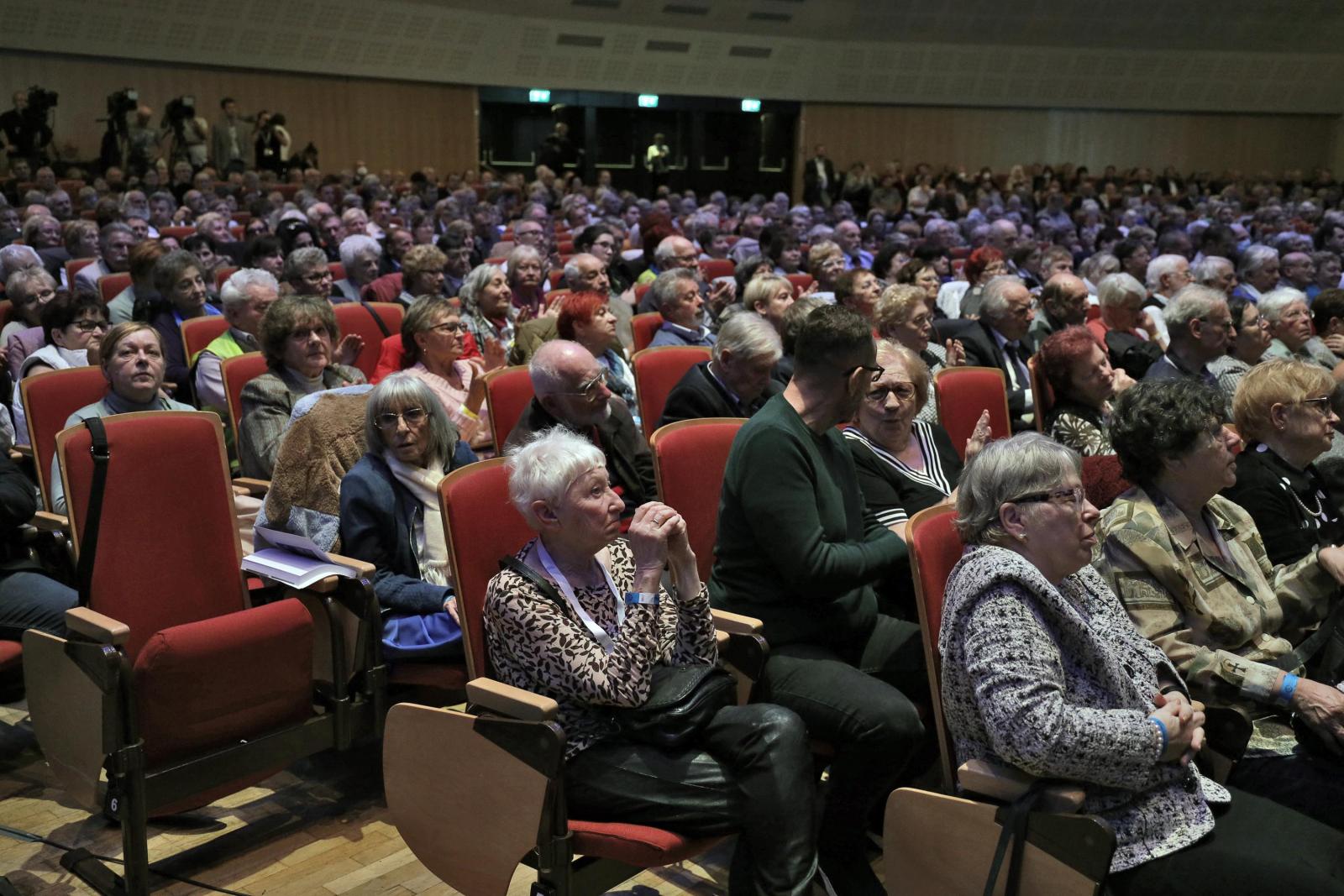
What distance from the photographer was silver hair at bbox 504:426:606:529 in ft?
7.57

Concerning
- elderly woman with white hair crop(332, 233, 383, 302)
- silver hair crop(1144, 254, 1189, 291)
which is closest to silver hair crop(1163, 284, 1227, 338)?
silver hair crop(1144, 254, 1189, 291)

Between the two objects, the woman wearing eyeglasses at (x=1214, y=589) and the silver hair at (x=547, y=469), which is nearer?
the silver hair at (x=547, y=469)

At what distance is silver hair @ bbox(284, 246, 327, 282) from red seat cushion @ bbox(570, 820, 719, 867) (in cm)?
432

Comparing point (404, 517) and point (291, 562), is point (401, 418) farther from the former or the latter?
point (291, 562)

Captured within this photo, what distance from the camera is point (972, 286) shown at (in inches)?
304

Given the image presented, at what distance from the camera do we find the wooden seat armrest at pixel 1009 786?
2.00 meters

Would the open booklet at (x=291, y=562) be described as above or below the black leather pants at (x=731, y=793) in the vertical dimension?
above

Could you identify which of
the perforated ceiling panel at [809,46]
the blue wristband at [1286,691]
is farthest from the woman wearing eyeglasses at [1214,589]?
the perforated ceiling panel at [809,46]

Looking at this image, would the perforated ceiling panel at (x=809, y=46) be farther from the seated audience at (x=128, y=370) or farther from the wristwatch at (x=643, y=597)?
the wristwatch at (x=643, y=597)

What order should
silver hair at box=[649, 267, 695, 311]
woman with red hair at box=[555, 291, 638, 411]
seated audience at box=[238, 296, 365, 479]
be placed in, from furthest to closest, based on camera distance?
silver hair at box=[649, 267, 695, 311] → woman with red hair at box=[555, 291, 638, 411] → seated audience at box=[238, 296, 365, 479]

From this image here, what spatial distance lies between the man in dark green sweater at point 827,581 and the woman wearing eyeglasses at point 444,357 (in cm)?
168

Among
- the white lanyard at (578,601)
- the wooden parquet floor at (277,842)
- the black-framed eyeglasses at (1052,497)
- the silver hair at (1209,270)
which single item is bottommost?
the wooden parquet floor at (277,842)

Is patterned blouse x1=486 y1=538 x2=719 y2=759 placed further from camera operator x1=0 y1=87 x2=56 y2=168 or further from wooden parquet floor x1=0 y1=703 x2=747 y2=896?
camera operator x1=0 y1=87 x2=56 y2=168

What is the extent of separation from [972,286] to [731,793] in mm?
5958
